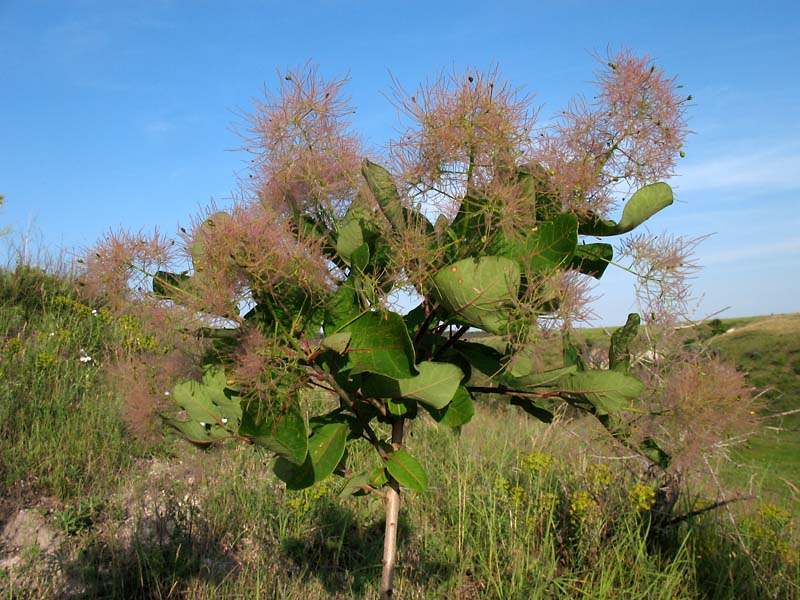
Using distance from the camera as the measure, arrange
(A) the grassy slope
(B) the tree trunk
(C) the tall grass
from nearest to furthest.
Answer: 1. (B) the tree trunk
2. (C) the tall grass
3. (A) the grassy slope

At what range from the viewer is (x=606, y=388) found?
124cm

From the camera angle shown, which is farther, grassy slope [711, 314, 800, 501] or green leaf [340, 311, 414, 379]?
grassy slope [711, 314, 800, 501]

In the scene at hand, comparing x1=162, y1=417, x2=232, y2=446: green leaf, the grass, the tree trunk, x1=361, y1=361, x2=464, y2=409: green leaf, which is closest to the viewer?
x1=361, y1=361, x2=464, y2=409: green leaf

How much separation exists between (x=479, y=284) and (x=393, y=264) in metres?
0.20

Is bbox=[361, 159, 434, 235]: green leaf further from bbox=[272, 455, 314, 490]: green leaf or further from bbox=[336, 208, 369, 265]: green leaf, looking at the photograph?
bbox=[272, 455, 314, 490]: green leaf

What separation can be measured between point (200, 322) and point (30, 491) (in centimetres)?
384

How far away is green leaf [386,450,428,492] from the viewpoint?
4.24 feet

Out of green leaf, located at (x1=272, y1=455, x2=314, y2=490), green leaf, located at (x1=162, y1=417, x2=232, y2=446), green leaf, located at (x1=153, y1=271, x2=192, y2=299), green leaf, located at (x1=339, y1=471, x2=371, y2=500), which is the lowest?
green leaf, located at (x1=339, y1=471, x2=371, y2=500)

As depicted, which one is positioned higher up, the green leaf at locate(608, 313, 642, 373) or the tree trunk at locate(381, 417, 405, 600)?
the green leaf at locate(608, 313, 642, 373)

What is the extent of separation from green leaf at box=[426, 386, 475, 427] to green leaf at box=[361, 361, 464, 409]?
11 cm

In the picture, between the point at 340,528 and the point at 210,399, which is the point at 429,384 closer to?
the point at 210,399

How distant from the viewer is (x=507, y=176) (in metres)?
1.18

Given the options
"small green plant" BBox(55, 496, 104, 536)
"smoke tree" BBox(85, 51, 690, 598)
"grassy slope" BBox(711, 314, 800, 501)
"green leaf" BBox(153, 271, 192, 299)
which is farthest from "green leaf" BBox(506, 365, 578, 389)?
"grassy slope" BBox(711, 314, 800, 501)

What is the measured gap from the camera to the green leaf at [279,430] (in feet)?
3.68
